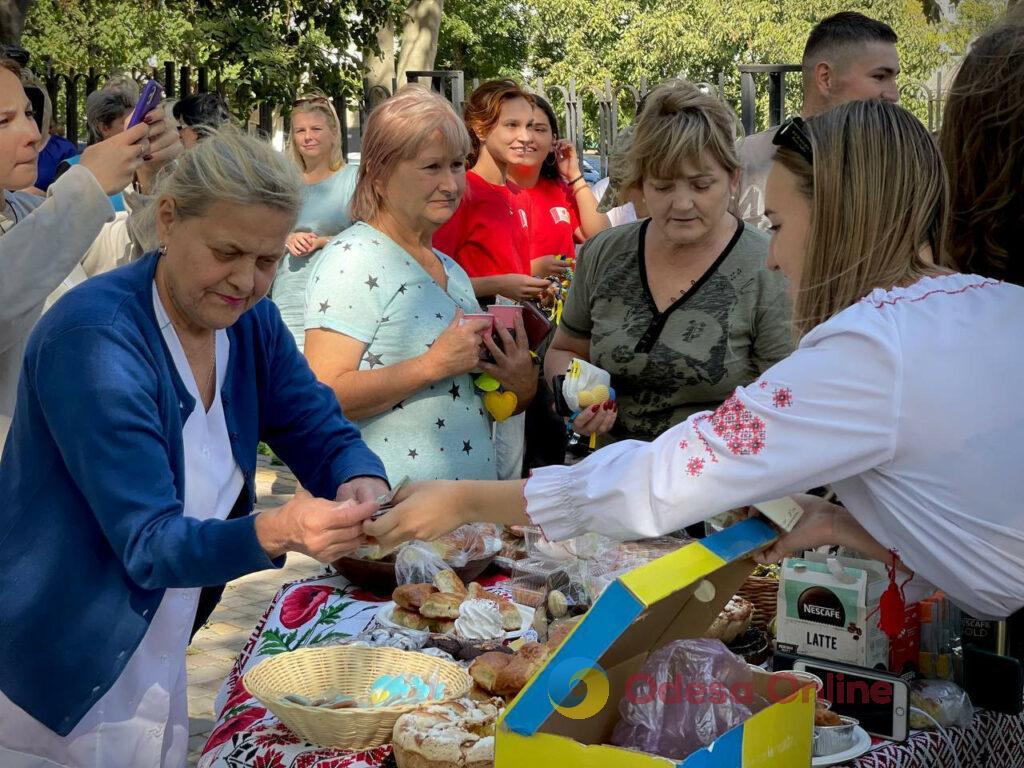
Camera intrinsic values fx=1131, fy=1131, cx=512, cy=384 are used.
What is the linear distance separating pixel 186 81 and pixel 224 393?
7.42 metres

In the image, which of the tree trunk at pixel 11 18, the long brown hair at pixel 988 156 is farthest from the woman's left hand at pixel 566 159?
the long brown hair at pixel 988 156

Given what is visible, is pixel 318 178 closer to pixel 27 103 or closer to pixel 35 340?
pixel 27 103

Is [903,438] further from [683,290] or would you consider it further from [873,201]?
[683,290]

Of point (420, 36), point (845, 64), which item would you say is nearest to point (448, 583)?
point (845, 64)

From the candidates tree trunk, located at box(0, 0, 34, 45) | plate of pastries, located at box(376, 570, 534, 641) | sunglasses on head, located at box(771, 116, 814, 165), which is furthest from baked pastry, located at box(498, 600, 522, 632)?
tree trunk, located at box(0, 0, 34, 45)

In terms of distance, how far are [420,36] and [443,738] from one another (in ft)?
42.6

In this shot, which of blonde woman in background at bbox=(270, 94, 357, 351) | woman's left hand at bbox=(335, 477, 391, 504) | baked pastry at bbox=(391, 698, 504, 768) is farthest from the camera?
blonde woman in background at bbox=(270, 94, 357, 351)

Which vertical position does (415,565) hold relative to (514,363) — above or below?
below

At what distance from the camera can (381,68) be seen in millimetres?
12555

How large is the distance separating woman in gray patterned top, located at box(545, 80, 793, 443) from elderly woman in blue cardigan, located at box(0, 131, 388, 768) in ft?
4.39

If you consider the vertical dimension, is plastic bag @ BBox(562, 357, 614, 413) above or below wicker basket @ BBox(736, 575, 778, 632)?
above

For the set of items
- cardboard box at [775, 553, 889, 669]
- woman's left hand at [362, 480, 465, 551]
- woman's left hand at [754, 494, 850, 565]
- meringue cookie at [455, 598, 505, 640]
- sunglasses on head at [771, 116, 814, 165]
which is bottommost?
meringue cookie at [455, 598, 505, 640]

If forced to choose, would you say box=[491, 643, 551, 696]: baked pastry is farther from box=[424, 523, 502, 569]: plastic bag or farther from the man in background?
the man in background

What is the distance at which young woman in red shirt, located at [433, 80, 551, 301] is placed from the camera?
14.9 ft
